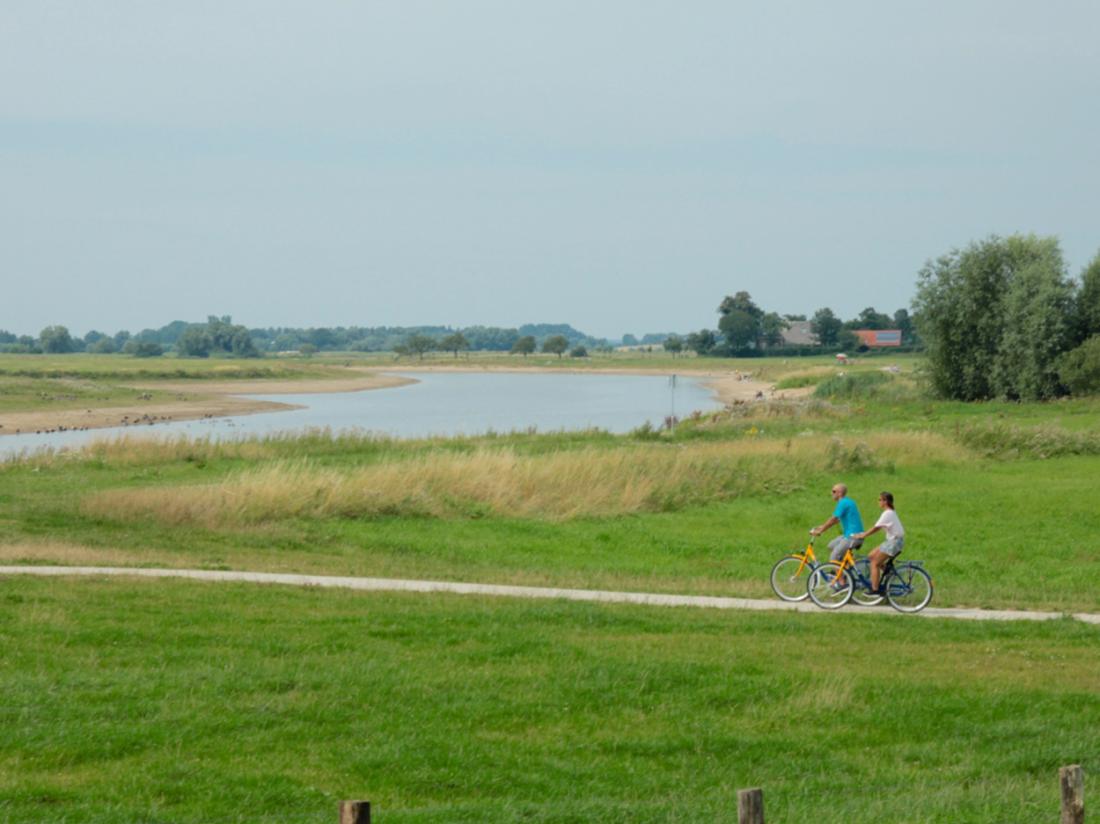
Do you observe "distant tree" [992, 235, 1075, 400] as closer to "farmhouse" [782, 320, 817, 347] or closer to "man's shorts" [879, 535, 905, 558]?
"man's shorts" [879, 535, 905, 558]

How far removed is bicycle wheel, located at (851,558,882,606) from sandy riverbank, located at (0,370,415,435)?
5449 centimetres

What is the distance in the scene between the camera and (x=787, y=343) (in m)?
187

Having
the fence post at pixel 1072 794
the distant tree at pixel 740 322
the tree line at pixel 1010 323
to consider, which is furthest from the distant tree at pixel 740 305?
the fence post at pixel 1072 794

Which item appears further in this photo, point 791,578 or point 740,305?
point 740,305

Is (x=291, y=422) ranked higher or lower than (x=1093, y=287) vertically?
lower

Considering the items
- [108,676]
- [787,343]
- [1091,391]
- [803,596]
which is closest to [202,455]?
[803,596]

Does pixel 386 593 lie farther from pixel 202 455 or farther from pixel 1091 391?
pixel 1091 391

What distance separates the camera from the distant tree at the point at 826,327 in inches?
7106

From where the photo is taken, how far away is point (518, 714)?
438 inches

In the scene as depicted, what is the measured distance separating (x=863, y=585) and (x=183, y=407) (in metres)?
73.2

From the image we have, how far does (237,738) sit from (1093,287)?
63.7m

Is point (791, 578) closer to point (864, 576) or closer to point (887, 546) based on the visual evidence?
point (864, 576)

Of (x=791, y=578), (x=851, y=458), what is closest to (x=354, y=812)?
(x=791, y=578)

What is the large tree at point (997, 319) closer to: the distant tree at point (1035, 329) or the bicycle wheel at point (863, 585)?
the distant tree at point (1035, 329)
